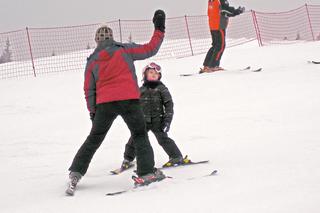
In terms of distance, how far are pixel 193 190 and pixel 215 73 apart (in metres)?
7.25

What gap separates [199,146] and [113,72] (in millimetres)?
2060

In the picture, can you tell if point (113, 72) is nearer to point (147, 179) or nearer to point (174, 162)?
point (147, 179)

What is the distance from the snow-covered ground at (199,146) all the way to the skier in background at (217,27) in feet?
1.74

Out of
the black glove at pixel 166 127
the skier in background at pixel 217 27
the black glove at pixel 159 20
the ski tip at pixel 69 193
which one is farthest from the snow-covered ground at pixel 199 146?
the black glove at pixel 159 20

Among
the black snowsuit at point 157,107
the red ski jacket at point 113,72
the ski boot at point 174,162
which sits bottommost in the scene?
the ski boot at point 174,162

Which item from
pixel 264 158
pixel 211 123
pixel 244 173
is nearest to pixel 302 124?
pixel 211 123

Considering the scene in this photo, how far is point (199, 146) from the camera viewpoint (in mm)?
5457

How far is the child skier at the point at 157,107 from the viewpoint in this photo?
4.53 metres

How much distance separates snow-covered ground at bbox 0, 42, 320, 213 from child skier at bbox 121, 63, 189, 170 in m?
0.28

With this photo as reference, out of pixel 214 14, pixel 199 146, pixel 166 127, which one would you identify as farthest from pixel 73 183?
pixel 214 14

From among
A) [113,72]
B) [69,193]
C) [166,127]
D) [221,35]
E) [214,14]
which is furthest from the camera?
[214,14]

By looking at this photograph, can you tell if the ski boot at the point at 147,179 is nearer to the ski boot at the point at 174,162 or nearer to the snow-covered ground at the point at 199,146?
the snow-covered ground at the point at 199,146

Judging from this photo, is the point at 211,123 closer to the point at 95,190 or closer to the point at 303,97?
the point at 303,97

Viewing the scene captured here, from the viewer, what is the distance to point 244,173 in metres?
3.84
